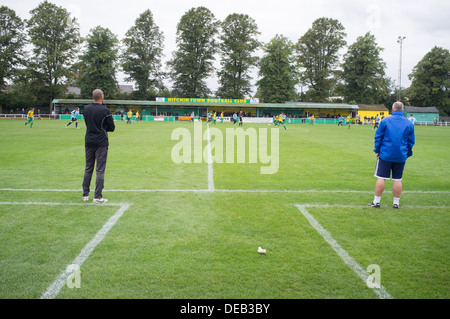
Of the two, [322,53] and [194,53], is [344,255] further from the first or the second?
[322,53]

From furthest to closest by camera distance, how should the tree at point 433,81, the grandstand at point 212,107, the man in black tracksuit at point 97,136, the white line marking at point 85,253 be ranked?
1. the tree at point 433,81
2. the grandstand at point 212,107
3. the man in black tracksuit at point 97,136
4. the white line marking at point 85,253

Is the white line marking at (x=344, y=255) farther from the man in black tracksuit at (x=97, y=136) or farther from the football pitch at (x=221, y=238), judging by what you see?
the man in black tracksuit at (x=97, y=136)

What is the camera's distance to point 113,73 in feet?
222

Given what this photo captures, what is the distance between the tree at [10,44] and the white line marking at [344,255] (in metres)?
71.9

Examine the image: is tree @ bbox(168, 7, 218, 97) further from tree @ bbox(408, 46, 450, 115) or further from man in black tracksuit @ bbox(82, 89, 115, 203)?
man in black tracksuit @ bbox(82, 89, 115, 203)

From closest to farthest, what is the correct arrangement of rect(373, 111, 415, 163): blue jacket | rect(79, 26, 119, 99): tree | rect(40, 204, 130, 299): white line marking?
1. rect(40, 204, 130, 299): white line marking
2. rect(373, 111, 415, 163): blue jacket
3. rect(79, 26, 119, 99): tree

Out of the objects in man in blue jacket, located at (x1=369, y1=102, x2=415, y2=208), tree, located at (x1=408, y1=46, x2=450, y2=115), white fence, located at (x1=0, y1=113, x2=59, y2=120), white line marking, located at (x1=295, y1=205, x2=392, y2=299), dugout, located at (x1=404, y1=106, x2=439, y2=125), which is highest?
tree, located at (x1=408, y1=46, x2=450, y2=115)

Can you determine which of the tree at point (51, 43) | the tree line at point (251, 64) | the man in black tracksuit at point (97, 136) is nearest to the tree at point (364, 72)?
the tree line at point (251, 64)

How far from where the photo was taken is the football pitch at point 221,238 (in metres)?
3.33

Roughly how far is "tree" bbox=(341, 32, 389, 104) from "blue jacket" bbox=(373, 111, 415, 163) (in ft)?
247

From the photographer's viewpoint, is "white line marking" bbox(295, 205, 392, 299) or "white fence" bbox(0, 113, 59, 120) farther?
"white fence" bbox(0, 113, 59, 120)

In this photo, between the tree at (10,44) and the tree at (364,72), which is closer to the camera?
the tree at (10,44)

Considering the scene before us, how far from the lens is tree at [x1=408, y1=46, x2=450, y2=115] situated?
2906 inches

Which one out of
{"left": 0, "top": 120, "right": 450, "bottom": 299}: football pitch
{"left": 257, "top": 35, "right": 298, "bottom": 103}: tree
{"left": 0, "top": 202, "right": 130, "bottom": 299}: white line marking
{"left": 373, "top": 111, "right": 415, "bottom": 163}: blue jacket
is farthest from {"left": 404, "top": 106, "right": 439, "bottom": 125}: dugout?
{"left": 0, "top": 202, "right": 130, "bottom": 299}: white line marking
